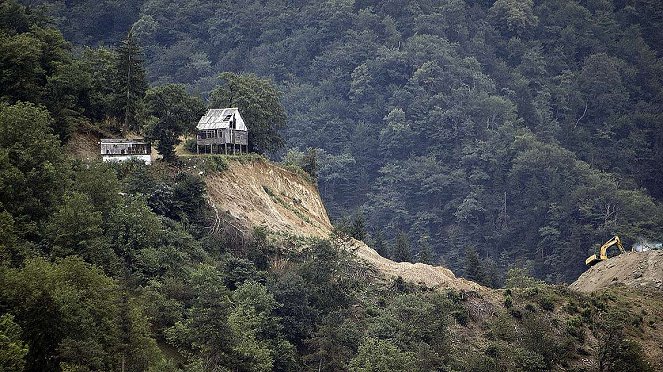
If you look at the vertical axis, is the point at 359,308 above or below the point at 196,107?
below

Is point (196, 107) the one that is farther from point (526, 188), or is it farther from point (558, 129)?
point (558, 129)

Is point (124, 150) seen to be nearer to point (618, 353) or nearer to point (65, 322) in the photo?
point (65, 322)

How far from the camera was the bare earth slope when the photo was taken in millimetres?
87500

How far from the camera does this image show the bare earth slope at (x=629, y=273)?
87.5m

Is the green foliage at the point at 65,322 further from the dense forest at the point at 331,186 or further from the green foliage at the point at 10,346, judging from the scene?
the green foliage at the point at 10,346

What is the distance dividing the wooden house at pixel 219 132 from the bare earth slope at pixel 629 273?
2954 cm

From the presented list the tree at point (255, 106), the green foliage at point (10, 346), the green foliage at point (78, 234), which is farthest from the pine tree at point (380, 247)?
the green foliage at point (10, 346)

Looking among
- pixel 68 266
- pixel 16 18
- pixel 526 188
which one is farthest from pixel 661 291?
pixel 526 188

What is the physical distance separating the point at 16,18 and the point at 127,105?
12.0 m

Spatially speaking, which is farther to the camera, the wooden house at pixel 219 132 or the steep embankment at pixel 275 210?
the wooden house at pixel 219 132

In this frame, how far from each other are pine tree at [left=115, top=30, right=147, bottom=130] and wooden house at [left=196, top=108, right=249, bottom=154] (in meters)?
4.73

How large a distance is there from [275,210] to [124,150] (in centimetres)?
1153

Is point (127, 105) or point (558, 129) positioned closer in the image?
point (127, 105)

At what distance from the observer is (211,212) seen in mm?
77875
